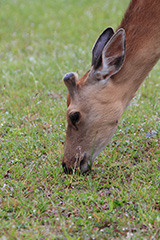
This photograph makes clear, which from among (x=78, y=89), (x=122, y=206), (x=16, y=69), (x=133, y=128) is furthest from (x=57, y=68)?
(x=122, y=206)

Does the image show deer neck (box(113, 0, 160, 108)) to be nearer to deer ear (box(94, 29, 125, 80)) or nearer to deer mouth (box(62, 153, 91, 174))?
deer ear (box(94, 29, 125, 80))

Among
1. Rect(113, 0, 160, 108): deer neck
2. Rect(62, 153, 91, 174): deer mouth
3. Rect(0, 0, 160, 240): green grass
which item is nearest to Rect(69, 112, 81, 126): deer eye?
Rect(62, 153, 91, 174): deer mouth

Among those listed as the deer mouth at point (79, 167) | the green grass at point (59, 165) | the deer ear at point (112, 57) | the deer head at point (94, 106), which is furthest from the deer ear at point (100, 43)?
the green grass at point (59, 165)

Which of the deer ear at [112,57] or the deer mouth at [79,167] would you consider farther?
the deer mouth at [79,167]

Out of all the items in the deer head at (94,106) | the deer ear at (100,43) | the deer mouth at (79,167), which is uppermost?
the deer ear at (100,43)

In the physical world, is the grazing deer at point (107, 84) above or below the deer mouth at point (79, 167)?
above

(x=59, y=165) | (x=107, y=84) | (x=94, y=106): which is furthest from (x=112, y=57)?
(x=59, y=165)

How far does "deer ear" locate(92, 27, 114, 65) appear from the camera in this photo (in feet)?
15.9

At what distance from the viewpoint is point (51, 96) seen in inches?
283

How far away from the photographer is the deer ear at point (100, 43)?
4.86 m

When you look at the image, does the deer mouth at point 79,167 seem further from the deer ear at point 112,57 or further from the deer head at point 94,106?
the deer ear at point 112,57

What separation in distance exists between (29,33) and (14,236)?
299 inches

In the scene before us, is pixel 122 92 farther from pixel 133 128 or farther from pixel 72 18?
pixel 72 18

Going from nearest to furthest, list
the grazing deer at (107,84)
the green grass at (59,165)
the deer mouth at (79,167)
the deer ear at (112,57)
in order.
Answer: the green grass at (59,165)
the deer ear at (112,57)
the grazing deer at (107,84)
the deer mouth at (79,167)
